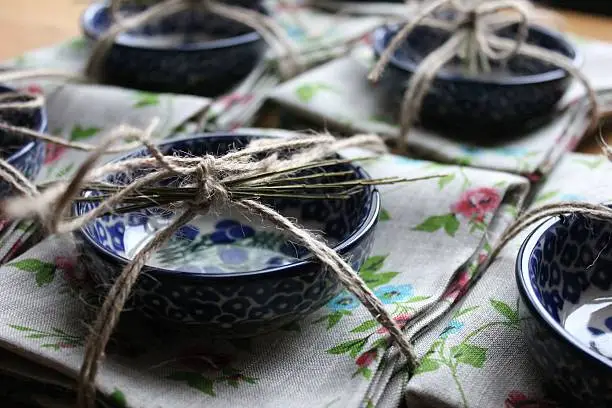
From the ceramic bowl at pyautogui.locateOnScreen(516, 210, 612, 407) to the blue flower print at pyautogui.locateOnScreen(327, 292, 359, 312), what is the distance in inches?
3.5

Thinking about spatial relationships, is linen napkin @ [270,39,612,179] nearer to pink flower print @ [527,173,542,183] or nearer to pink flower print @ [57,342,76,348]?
pink flower print @ [527,173,542,183]

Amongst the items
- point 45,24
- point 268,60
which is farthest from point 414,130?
point 45,24

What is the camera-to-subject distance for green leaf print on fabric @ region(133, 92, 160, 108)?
57cm

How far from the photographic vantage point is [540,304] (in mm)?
317

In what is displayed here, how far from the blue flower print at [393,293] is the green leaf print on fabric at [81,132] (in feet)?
0.87

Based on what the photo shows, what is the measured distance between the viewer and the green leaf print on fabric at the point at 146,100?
0.57m

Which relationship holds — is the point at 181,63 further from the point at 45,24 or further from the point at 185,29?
the point at 45,24

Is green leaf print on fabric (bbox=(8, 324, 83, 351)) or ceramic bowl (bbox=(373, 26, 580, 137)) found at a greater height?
ceramic bowl (bbox=(373, 26, 580, 137))

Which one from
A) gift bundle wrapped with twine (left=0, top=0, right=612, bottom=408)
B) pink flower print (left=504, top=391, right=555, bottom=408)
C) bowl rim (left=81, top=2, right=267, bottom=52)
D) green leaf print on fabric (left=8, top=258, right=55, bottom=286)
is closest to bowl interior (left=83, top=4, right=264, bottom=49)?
bowl rim (left=81, top=2, right=267, bottom=52)

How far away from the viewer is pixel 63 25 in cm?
81

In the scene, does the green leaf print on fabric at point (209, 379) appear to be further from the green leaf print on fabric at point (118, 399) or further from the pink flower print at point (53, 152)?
the pink flower print at point (53, 152)

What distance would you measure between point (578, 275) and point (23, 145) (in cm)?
34

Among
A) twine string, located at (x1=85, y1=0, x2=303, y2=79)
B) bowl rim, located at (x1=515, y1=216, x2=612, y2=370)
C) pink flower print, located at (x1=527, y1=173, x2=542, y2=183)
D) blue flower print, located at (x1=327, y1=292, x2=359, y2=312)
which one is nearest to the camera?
bowl rim, located at (x1=515, y1=216, x2=612, y2=370)

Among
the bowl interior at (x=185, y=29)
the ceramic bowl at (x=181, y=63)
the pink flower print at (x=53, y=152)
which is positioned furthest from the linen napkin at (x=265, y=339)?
the bowl interior at (x=185, y=29)
